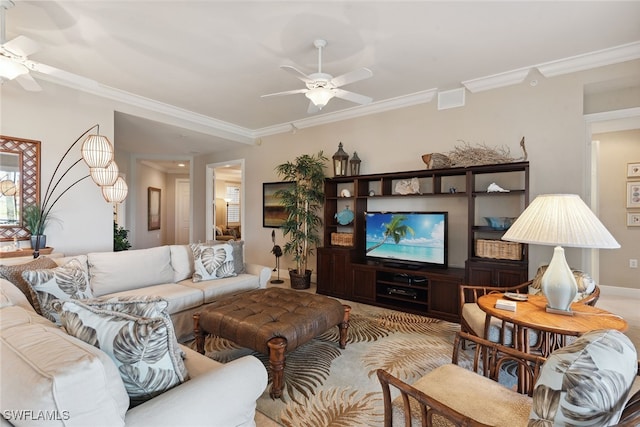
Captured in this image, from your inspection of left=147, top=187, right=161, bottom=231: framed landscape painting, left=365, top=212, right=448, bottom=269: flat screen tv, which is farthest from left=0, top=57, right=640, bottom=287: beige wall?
left=147, top=187, right=161, bottom=231: framed landscape painting

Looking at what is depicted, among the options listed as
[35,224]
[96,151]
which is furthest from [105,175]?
[35,224]

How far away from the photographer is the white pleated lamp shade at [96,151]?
116 inches

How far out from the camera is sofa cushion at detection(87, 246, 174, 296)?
9.39ft

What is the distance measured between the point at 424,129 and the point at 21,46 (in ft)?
13.4

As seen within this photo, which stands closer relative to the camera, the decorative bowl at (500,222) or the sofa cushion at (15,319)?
the sofa cushion at (15,319)

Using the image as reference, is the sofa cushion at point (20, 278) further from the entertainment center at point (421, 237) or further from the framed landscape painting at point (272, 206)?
the framed landscape painting at point (272, 206)

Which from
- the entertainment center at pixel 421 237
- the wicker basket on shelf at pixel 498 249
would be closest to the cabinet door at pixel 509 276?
the entertainment center at pixel 421 237

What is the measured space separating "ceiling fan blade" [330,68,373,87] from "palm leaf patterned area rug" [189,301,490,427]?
2347 mm

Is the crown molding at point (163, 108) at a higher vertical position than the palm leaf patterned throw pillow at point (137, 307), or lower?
higher

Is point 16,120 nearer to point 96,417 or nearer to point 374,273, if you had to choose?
point 96,417

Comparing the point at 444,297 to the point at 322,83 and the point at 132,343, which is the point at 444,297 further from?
the point at 132,343

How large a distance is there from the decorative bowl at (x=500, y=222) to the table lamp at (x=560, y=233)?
4.99 ft

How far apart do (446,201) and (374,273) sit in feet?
4.37

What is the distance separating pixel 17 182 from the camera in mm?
3285
